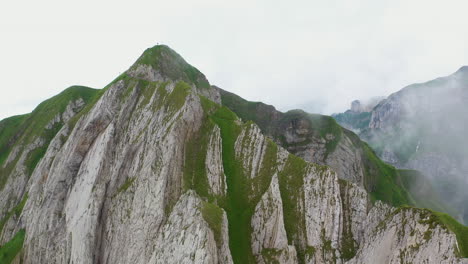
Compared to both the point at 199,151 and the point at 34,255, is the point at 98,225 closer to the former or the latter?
the point at 34,255

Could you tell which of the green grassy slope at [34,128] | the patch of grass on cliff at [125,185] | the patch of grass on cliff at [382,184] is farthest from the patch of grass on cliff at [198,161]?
the patch of grass on cliff at [382,184]

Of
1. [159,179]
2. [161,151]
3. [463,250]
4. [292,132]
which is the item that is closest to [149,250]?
[159,179]

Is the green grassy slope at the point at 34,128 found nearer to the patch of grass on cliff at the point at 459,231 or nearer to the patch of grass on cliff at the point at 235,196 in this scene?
the patch of grass on cliff at the point at 235,196

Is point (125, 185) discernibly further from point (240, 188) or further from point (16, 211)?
point (16, 211)

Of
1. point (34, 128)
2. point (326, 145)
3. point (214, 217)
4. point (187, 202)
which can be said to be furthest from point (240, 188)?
point (326, 145)

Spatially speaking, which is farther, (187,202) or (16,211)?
(16,211)
